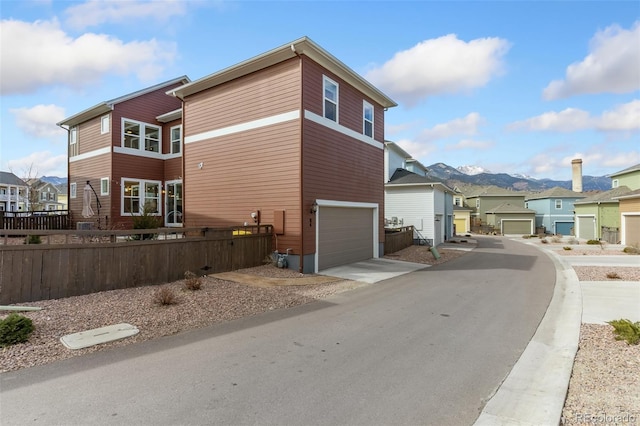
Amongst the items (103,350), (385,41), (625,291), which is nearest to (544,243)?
(625,291)

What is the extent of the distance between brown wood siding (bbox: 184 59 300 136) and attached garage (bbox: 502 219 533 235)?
142 feet

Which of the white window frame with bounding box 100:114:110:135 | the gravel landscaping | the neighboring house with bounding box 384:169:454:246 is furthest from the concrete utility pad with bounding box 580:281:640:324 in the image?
the white window frame with bounding box 100:114:110:135

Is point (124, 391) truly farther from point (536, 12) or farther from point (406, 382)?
point (536, 12)

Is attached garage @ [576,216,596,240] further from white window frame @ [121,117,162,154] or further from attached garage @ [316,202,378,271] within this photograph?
white window frame @ [121,117,162,154]

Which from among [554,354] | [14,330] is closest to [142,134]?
[14,330]

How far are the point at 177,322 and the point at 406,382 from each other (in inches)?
154

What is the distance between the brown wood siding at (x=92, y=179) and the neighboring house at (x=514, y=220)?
45.7 metres

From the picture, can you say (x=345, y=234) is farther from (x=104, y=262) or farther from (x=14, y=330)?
(x=14, y=330)

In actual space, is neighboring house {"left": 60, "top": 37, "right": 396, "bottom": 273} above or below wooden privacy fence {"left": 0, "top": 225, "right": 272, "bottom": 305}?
above

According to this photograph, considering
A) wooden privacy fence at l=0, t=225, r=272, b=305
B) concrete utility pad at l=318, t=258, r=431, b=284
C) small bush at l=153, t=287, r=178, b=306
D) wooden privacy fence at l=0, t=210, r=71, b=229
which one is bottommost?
concrete utility pad at l=318, t=258, r=431, b=284

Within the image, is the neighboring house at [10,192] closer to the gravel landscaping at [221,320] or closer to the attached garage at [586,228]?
the gravel landscaping at [221,320]

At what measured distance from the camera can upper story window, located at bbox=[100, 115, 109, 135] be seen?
16953 mm

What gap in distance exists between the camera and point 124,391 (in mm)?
3371

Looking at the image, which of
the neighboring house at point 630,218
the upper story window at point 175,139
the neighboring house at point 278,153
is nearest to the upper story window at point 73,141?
the neighboring house at point 278,153
